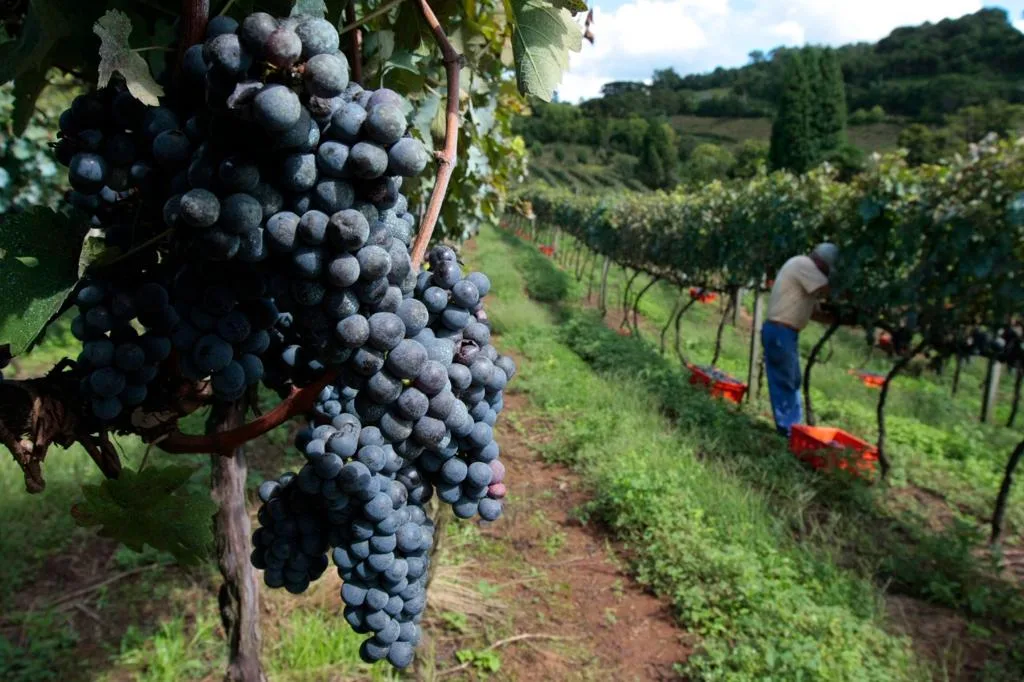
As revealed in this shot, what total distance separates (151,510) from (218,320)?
37 cm

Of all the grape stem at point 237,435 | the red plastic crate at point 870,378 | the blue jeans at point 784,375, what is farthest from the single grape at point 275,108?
the red plastic crate at point 870,378

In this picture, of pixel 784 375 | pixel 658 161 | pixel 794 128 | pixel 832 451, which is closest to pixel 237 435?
pixel 832 451

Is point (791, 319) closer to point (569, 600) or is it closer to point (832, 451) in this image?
point (832, 451)

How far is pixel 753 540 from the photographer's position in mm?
4156

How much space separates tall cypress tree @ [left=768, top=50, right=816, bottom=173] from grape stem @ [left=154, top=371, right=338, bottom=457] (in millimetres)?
55523

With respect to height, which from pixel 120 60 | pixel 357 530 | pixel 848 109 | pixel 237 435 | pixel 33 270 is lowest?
pixel 357 530

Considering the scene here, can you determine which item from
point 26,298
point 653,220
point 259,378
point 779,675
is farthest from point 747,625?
point 653,220

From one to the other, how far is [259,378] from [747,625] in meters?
3.15

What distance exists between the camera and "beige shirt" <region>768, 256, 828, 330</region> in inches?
263

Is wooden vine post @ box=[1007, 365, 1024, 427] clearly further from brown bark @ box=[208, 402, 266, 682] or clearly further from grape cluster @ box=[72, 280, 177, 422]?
grape cluster @ box=[72, 280, 177, 422]

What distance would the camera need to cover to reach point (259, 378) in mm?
888

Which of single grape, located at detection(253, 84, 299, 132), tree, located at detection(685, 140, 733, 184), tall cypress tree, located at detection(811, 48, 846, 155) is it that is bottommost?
single grape, located at detection(253, 84, 299, 132)

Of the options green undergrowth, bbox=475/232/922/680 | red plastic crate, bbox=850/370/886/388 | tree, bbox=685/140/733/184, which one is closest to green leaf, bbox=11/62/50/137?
green undergrowth, bbox=475/232/922/680

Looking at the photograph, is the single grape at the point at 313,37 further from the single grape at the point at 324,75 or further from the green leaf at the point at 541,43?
the green leaf at the point at 541,43
